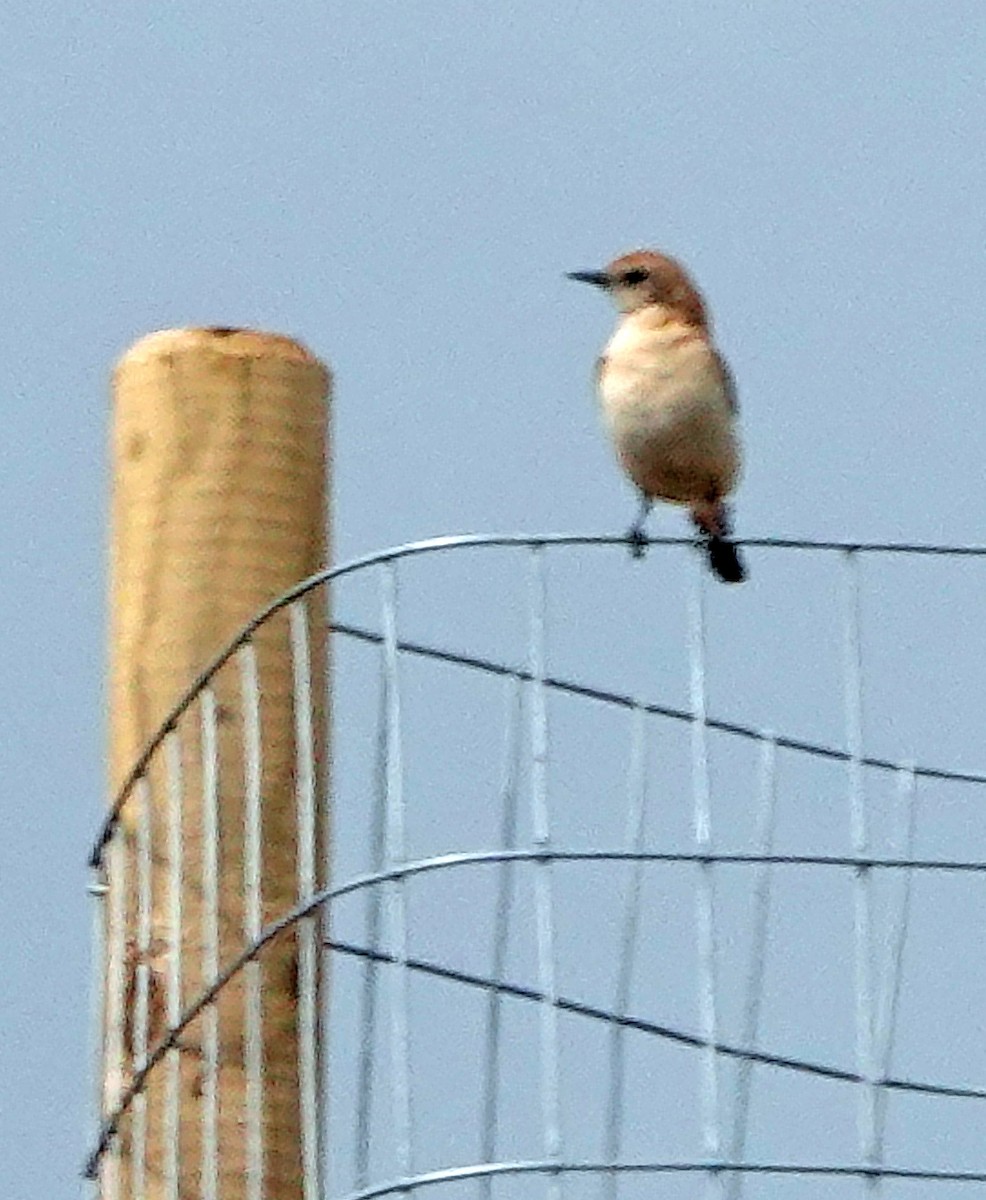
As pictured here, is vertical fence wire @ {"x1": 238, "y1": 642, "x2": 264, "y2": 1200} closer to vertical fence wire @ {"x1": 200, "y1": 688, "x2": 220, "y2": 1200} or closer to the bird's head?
vertical fence wire @ {"x1": 200, "y1": 688, "x2": 220, "y2": 1200}

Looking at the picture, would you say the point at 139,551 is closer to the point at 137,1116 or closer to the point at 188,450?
the point at 188,450

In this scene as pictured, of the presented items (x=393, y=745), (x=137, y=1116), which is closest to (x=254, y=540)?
(x=393, y=745)

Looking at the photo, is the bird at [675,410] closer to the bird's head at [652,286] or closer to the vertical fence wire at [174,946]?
the bird's head at [652,286]

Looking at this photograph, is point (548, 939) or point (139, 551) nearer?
point (548, 939)

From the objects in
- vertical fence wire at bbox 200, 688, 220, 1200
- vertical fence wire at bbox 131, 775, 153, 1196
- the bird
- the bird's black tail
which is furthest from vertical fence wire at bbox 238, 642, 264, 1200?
the bird

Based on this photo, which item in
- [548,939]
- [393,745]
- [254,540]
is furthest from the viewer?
[254,540]

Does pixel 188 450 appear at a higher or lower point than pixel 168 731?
higher

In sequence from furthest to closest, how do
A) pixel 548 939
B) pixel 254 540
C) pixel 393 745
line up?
pixel 254 540 → pixel 393 745 → pixel 548 939
